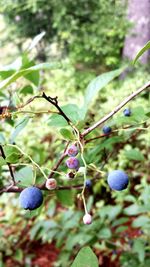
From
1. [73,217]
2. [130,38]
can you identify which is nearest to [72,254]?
[73,217]

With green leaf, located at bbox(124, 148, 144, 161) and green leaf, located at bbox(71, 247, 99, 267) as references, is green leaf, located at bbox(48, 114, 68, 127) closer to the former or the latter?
green leaf, located at bbox(71, 247, 99, 267)

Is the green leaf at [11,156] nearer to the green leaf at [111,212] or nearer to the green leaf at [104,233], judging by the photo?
the green leaf at [104,233]

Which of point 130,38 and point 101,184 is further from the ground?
point 130,38

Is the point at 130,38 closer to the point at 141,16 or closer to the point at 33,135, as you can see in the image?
the point at 141,16

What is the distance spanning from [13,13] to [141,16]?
5.18ft

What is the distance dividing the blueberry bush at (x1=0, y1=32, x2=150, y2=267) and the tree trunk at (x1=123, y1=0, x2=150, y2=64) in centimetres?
73

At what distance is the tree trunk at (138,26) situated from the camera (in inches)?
151

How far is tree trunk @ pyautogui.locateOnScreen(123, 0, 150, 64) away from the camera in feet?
12.6

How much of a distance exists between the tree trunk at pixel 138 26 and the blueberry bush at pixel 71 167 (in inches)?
28.7

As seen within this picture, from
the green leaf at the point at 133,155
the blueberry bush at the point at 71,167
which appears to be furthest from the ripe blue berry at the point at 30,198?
the green leaf at the point at 133,155

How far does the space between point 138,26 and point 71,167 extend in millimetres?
3641

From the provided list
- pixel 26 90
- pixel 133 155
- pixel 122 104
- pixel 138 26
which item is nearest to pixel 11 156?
pixel 122 104

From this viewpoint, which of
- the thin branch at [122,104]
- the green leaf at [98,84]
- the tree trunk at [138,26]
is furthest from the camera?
the tree trunk at [138,26]

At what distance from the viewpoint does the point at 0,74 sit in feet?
1.74
